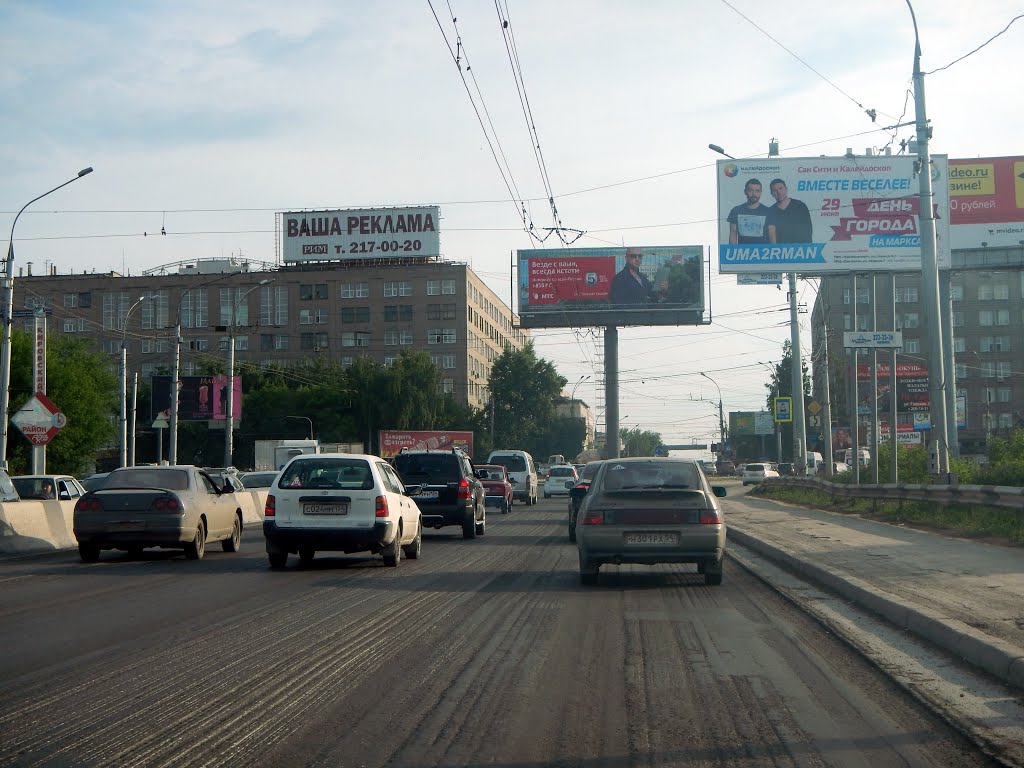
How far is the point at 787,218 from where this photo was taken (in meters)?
39.1

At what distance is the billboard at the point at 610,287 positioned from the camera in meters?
60.2

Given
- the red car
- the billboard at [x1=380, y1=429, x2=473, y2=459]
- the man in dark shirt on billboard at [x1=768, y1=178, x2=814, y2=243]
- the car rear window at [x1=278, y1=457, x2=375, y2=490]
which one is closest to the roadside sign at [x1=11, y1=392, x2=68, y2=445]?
the car rear window at [x1=278, y1=457, x2=375, y2=490]

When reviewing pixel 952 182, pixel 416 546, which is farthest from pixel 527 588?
pixel 952 182

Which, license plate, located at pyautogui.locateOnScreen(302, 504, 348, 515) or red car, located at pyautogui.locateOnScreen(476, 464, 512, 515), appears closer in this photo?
license plate, located at pyautogui.locateOnScreen(302, 504, 348, 515)

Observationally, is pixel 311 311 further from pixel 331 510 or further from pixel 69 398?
pixel 331 510

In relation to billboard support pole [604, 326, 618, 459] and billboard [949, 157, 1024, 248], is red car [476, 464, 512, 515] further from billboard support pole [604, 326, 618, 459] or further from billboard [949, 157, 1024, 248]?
billboard support pole [604, 326, 618, 459]

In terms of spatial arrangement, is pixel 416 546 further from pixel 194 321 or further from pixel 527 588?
pixel 194 321

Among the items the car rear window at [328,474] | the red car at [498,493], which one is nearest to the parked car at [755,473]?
the red car at [498,493]

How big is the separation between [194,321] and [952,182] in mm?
85656

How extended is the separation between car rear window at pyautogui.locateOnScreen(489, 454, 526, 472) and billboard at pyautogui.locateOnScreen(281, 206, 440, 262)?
50.7 metres

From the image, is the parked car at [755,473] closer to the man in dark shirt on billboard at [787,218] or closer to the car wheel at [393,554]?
the man in dark shirt on billboard at [787,218]

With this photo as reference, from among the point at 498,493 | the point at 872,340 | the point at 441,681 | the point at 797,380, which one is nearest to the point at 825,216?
the point at 797,380

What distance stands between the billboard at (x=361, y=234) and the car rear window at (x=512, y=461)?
166ft

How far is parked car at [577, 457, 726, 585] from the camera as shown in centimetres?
1343
